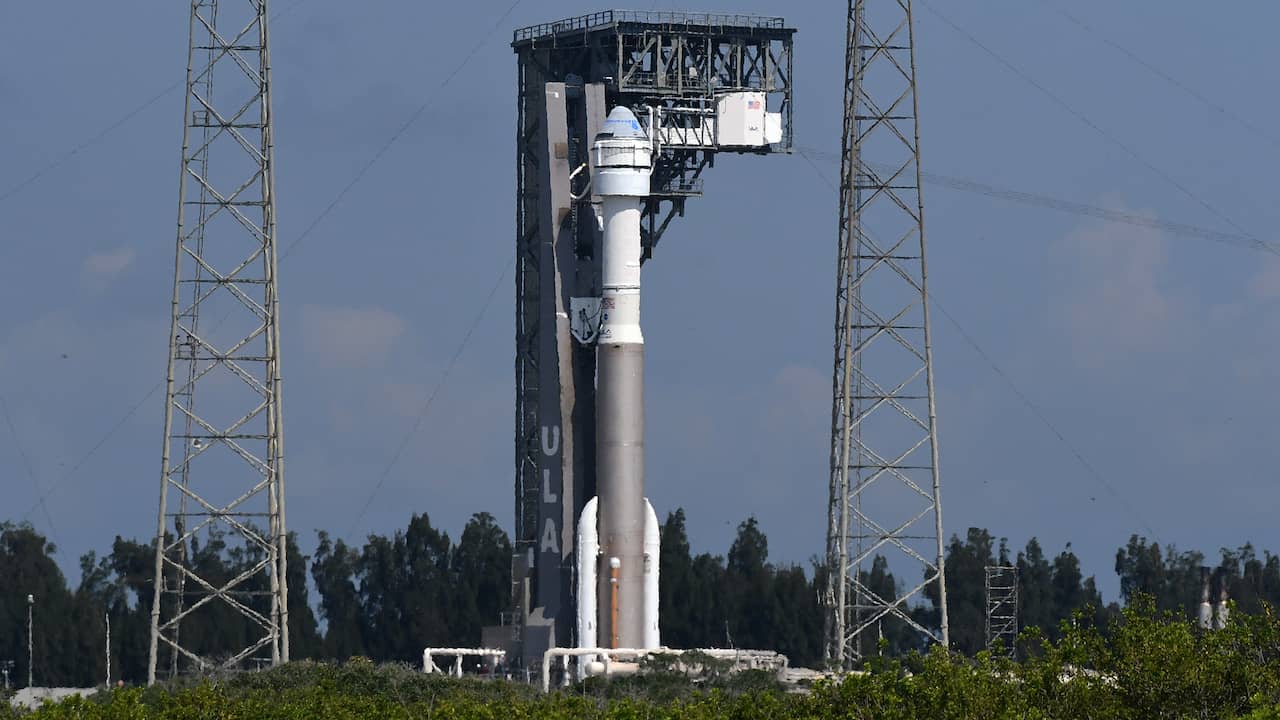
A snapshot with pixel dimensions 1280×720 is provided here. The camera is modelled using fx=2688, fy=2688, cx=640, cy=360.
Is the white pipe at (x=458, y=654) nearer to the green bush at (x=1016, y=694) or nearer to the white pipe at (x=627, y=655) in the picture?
the white pipe at (x=627, y=655)

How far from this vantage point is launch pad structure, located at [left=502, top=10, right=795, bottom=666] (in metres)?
79.2

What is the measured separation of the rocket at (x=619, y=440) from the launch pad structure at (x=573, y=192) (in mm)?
1624

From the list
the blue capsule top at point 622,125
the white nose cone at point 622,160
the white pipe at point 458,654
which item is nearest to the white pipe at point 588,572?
the white pipe at point 458,654

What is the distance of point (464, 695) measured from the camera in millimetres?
68812

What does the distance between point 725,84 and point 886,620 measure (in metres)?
29.1

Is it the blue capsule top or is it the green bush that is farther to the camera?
the blue capsule top

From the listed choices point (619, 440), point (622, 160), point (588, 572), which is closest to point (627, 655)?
point (588, 572)

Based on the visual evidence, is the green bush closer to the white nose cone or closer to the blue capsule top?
the white nose cone

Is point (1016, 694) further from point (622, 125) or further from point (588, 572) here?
point (622, 125)

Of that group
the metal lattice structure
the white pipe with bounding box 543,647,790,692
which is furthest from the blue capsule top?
the metal lattice structure

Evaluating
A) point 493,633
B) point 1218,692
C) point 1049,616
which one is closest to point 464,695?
point 493,633

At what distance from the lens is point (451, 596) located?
107 meters

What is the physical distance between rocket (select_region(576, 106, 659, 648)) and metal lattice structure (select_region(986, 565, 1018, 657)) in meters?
13.4

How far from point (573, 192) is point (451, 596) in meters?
30.3
